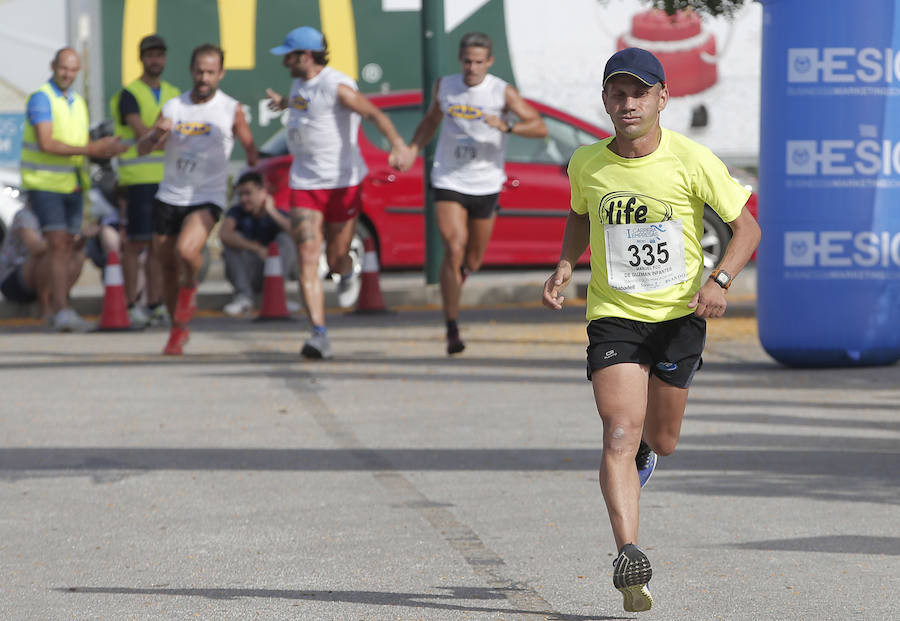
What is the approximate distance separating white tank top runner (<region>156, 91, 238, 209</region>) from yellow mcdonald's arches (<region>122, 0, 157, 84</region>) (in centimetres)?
892

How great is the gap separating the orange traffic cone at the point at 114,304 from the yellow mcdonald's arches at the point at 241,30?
270 inches

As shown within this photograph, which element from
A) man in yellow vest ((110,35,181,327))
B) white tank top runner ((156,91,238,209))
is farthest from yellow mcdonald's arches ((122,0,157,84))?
white tank top runner ((156,91,238,209))

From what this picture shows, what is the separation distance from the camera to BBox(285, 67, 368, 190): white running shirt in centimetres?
1113

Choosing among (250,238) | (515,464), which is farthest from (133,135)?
(515,464)

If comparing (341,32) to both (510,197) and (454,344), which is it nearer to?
(510,197)

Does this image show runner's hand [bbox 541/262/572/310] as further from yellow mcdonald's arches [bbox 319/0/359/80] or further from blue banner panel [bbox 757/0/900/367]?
yellow mcdonald's arches [bbox 319/0/359/80]

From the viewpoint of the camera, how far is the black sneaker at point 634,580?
15.4ft

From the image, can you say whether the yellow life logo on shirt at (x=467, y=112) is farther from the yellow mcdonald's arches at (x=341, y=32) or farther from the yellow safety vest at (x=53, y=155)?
the yellow mcdonald's arches at (x=341, y=32)

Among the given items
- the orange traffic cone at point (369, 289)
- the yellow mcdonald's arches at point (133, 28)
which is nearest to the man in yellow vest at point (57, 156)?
the orange traffic cone at point (369, 289)

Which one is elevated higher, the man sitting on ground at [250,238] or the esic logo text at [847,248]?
the esic logo text at [847,248]

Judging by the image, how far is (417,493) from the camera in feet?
22.3

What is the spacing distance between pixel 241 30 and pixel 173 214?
30.6 feet

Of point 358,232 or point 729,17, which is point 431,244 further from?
point 729,17

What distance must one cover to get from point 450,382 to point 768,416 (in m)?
2.11
